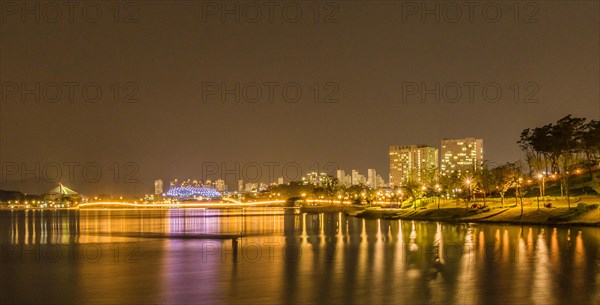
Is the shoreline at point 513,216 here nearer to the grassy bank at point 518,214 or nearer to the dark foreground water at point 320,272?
the grassy bank at point 518,214

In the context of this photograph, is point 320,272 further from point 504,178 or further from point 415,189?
point 415,189

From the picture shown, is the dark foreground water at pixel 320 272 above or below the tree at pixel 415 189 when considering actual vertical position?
below

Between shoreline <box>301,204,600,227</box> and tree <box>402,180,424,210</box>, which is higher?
tree <box>402,180,424,210</box>

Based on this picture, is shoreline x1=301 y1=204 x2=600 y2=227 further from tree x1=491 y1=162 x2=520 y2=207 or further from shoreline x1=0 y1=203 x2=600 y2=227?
tree x1=491 y1=162 x2=520 y2=207

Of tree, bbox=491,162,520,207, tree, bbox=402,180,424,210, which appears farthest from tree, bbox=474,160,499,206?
tree, bbox=402,180,424,210

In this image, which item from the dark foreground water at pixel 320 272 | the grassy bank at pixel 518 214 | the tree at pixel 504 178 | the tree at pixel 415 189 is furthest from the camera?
the tree at pixel 415 189

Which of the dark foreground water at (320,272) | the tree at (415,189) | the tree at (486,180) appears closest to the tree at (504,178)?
the tree at (486,180)

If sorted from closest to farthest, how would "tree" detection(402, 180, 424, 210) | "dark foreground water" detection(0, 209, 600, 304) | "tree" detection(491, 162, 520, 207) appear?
"dark foreground water" detection(0, 209, 600, 304) → "tree" detection(491, 162, 520, 207) → "tree" detection(402, 180, 424, 210)

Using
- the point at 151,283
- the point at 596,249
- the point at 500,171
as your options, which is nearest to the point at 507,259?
the point at 596,249

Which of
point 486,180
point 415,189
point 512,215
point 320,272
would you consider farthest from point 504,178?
point 320,272

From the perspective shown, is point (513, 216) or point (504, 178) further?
point (504, 178)

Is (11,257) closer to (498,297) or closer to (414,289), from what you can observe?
(414,289)
